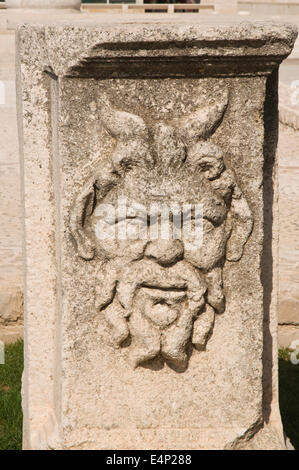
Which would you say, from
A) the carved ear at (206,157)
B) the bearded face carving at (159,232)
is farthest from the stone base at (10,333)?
the carved ear at (206,157)

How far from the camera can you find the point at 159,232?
2.40m

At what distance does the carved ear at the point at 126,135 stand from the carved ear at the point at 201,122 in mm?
117

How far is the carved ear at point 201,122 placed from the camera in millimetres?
2338

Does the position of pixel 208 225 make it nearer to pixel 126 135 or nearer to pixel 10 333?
pixel 126 135

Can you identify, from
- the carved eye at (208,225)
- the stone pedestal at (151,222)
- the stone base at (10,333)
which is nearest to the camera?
the stone pedestal at (151,222)

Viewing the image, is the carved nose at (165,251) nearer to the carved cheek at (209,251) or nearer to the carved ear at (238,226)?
the carved cheek at (209,251)

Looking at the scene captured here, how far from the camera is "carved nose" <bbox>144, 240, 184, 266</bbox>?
2.39 metres

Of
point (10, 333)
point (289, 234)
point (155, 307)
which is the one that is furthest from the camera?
point (289, 234)

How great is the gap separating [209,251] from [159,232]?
6.5 inches

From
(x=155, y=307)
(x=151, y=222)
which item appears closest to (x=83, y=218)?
(x=151, y=222)

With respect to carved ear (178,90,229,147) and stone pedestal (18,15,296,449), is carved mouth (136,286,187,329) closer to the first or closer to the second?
stone pedestal (18,15,296,449)

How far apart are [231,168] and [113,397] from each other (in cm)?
82

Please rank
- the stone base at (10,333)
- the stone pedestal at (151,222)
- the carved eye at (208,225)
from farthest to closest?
the stone base at (10,333) → the carved eye at (208,225) → the stone pedestal at (151,222)

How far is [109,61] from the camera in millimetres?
2250
